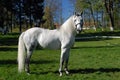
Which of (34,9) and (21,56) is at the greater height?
(34,9)

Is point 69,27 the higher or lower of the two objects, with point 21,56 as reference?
higher

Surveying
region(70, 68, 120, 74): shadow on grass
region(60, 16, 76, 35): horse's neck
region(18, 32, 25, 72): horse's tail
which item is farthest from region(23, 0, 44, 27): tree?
region(60, 16, 76, 35): horse's neck

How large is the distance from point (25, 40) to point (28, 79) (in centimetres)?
188

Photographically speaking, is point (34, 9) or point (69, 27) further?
point (34, 9)

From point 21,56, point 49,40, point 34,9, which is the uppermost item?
point 34,9

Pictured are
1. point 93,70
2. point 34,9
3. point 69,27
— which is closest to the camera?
point 69,27

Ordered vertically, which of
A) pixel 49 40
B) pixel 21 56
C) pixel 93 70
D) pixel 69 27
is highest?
pixel 69 27

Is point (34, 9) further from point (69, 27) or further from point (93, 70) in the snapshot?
point (69, 27)

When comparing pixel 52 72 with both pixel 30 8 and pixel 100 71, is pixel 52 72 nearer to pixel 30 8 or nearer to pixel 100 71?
pixel 100 71

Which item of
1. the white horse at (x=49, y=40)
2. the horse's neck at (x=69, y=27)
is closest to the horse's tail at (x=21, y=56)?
the white horse at (x=49, y=40)

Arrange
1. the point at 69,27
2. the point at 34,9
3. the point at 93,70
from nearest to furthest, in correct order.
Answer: the point at 69,27
the point at 93,70
the point at 34,9

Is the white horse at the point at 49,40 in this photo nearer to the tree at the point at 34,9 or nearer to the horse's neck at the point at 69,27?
the horse's neck at the point at 69,27

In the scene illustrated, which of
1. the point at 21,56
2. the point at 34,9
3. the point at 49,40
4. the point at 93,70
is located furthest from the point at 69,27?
the point at 34,9

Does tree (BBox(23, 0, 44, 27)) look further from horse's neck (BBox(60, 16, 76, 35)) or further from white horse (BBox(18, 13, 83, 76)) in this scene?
horse's neck (BBox(60, 16, 76, 35))
